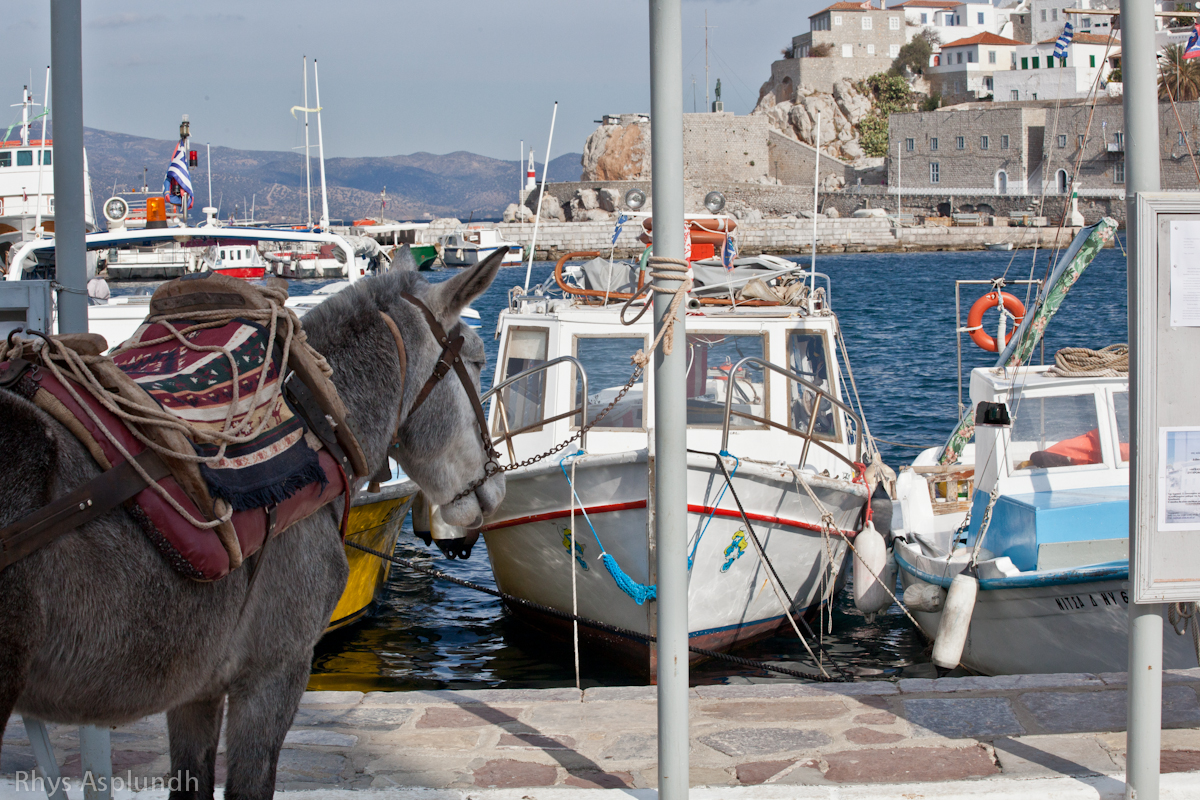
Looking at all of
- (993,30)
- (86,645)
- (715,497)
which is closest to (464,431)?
(86,645)

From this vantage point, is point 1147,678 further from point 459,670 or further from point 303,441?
point 459,670

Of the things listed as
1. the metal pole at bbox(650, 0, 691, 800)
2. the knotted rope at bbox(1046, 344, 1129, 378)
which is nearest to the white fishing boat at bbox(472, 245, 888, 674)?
the knotted rope at bbox(1046, 344, 1129, 378)

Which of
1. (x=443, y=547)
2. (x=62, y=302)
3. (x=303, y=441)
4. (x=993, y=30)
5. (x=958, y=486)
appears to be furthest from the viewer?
(x=993, y=30)

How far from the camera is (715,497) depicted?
7.24 m

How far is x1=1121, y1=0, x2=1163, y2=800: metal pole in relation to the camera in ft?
11.1

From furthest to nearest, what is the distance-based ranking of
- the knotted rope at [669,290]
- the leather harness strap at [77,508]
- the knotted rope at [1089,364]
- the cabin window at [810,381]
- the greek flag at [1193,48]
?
the greek flag at [1193,48]
the cabin window at [810,381]
the knotted rope at [1089,364]
the knotted rope at [669,290]
the leather harness strap at [77,508]

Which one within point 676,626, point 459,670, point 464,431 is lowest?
point 459,670

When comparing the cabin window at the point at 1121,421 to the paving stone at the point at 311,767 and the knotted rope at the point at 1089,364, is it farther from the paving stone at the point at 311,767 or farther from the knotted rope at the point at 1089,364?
the paving stone at the point at 311,767

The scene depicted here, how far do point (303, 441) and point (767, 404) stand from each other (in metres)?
5.89

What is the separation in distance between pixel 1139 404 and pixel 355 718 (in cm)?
329

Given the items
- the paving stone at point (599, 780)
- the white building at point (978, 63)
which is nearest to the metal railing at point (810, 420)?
the paving stone at point (599, 780)

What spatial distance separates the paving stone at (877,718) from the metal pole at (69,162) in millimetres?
3278

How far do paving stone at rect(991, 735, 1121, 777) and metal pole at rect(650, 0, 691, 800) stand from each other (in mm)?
1346

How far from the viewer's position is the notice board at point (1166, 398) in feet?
10.9
